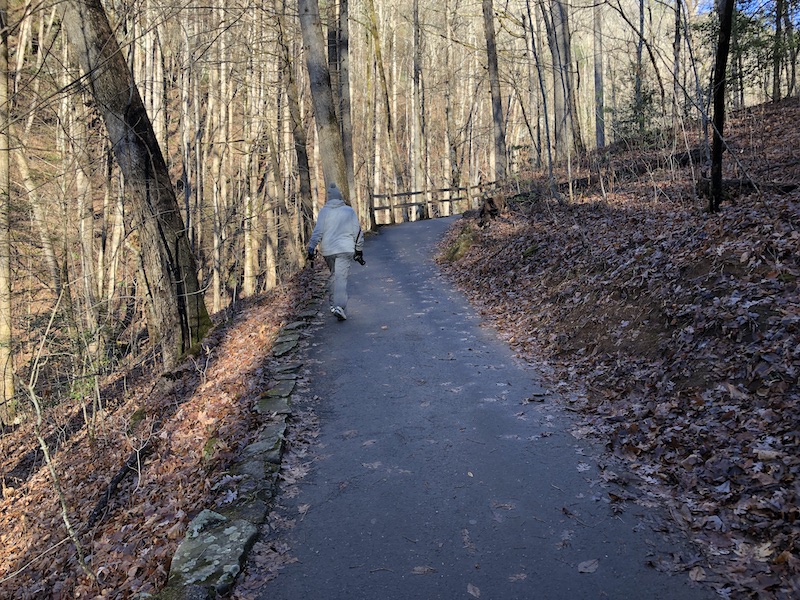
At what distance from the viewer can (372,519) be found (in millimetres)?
4156

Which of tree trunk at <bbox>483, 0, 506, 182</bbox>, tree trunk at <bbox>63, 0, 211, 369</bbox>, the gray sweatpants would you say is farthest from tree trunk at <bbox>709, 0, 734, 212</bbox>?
tree trunk at <bbox>483, 0, 506, 182</bbox>

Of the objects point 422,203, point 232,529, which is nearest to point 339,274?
point 232,529

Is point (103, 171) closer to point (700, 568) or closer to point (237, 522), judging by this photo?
point (237, 522)

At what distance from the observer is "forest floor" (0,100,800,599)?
3906 mm

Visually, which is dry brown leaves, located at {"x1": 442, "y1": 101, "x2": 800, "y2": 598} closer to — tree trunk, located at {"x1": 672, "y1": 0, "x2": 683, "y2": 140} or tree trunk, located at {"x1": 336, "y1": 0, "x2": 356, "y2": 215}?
tree trunk, located at {"x1": 672, "y1": 0, "x2": 683, "y2": 140}

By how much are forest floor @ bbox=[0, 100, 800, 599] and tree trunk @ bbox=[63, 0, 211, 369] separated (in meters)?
0.73

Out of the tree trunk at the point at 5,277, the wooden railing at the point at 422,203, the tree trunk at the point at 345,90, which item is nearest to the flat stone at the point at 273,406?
the tree trunk at the point at 5,277

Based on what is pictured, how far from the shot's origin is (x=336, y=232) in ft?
31.2

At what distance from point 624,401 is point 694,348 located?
2.89ft

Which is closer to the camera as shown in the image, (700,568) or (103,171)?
(700,568)

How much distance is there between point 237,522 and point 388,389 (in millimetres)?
2924

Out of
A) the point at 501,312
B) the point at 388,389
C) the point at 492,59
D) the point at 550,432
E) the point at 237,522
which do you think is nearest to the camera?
the point at 237,522

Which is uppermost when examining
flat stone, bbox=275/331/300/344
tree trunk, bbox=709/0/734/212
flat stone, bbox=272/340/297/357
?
tree trunk, bbox=709/0/734/212

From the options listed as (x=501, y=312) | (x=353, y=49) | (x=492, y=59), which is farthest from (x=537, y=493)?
(x=353, y=49)
